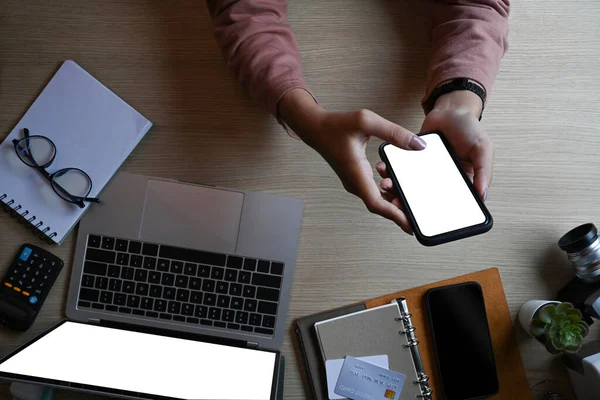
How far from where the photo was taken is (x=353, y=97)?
33.7 inches

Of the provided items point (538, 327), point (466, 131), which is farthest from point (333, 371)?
point (466, 131)

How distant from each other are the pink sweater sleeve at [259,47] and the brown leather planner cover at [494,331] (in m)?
0.37

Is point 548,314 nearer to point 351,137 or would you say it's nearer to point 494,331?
point 494,331

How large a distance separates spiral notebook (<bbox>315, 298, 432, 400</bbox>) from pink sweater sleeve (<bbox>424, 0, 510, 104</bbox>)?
0.36 m

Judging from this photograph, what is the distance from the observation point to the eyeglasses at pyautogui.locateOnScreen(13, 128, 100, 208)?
2.65 ft

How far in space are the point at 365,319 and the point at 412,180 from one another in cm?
26

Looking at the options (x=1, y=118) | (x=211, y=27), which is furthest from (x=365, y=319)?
(x=1, y=118)

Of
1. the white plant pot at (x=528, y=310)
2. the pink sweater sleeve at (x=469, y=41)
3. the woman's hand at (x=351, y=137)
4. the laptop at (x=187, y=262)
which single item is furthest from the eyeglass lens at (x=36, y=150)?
the white plant pot at (x=528, y=310)

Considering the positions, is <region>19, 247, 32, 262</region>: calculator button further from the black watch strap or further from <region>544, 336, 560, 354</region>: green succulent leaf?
<region>544, 336, 560, 354</region>: green succulent leaf

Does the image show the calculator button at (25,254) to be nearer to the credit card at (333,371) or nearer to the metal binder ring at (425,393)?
the credit card at (333,371)

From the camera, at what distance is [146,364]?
2.28 ft

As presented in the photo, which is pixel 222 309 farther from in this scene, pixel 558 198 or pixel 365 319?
pixel 558 198

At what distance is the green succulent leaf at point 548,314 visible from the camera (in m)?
0.76

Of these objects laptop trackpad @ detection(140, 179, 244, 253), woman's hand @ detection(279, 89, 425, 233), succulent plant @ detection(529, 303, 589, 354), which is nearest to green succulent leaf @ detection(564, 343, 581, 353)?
succulent plant @ detection(529, 303, 589, 354)
